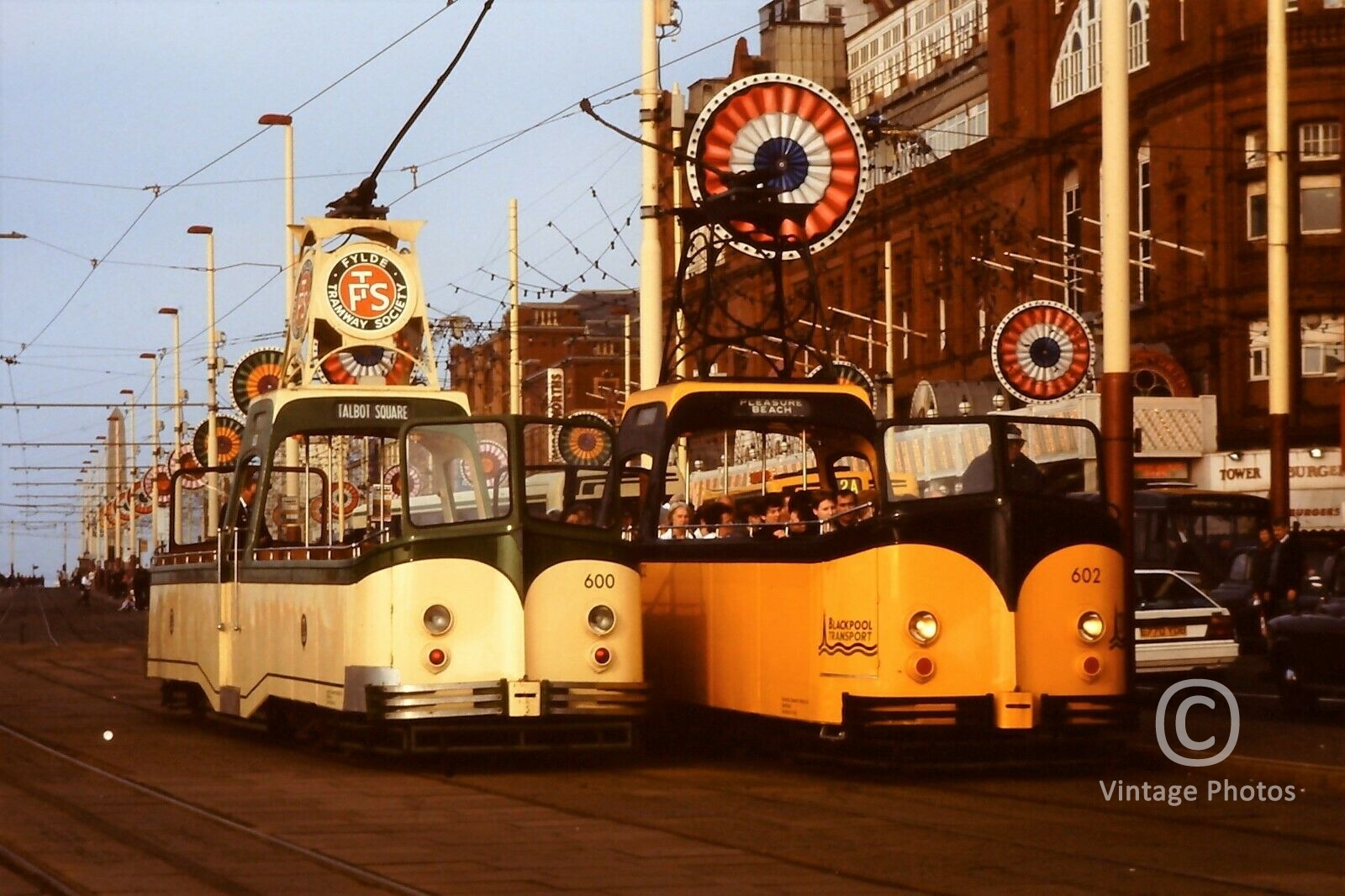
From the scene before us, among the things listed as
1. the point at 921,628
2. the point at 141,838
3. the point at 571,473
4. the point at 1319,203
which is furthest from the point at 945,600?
the point at 1319,203

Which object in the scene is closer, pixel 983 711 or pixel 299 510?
pixel 983 711

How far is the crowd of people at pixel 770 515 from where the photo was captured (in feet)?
54.5

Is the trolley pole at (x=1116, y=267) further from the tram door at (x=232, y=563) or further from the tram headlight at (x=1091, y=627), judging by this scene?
the tram door at (x=232, y=563)

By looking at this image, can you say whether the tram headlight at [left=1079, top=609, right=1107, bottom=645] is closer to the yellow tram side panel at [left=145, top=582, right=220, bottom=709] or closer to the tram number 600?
the tram number 600

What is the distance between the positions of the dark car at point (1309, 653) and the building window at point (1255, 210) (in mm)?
31119

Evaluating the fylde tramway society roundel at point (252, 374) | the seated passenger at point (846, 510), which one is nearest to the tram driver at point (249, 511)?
the seated passenger at point (846, 510)

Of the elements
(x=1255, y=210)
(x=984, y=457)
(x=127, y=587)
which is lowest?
(x=127, y=587)

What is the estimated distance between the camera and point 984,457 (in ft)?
52.8

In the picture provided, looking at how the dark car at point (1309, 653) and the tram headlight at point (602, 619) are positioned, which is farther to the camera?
the dark car at point (1309, 653)

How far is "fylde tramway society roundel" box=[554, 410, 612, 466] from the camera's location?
59.4ft

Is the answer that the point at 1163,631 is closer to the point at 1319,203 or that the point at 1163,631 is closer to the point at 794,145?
the point at 794,145

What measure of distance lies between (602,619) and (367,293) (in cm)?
801

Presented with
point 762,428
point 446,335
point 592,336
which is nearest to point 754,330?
point 762,428

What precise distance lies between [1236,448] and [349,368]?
2376 cm
